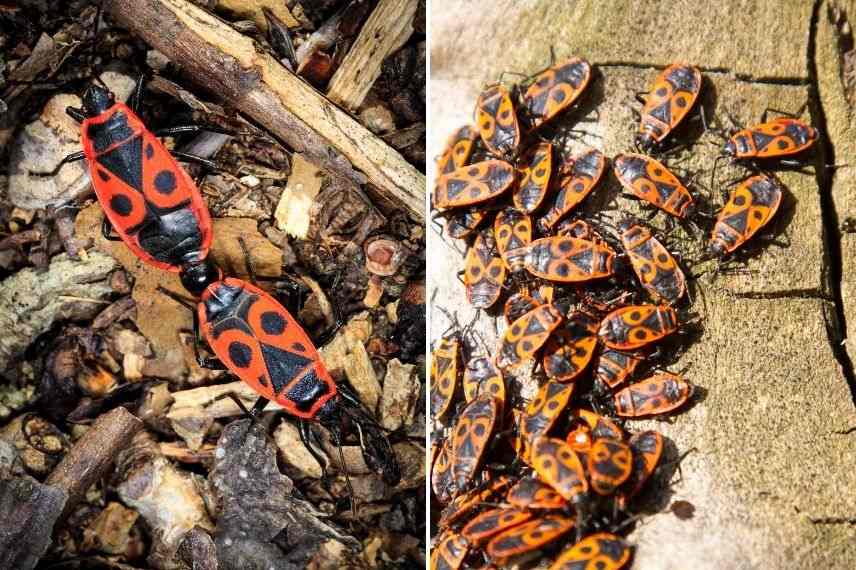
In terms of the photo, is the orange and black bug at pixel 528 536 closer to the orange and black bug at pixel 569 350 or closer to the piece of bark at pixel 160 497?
the orange and black bug at pixel 569 350

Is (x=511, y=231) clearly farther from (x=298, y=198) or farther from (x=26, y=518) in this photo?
(x=26, y=518)

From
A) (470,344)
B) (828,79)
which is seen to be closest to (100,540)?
(470,344)

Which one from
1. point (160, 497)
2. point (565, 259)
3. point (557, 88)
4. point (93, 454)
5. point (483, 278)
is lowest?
point (160, 497)

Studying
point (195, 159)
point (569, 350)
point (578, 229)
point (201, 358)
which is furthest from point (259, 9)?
point (569, 350)

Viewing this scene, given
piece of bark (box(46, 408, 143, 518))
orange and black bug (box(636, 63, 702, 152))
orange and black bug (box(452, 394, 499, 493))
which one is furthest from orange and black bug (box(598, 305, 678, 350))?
piece of bark (box(46, 408, 143, 518))

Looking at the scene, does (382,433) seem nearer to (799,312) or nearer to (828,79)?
(799,312)

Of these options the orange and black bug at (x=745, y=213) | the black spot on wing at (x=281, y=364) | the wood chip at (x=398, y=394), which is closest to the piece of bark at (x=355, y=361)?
the wood chip at (x=398, y=394)

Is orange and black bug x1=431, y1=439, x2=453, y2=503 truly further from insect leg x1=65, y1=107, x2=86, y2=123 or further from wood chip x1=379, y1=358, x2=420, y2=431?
insect leg x1=65, y1=107, x2=86, y2=123
